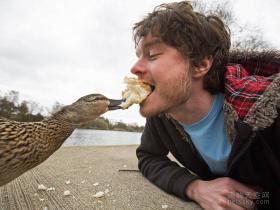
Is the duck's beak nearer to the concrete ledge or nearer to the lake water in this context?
the concrete ledge

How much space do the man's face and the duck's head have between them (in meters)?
0.67

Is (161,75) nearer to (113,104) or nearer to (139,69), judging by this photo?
(139,69)

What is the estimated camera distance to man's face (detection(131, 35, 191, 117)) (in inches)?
86.4

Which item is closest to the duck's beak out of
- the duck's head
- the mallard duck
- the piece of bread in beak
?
the duck's head

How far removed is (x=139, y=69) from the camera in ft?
7.30

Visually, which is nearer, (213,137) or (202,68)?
(213,137)

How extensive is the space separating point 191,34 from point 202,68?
288mm

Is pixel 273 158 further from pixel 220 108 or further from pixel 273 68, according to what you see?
pixel 273 68

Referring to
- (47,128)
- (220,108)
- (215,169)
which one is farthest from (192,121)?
(47,128)

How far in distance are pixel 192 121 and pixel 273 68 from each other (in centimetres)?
74

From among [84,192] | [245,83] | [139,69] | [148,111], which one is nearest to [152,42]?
[139,69]

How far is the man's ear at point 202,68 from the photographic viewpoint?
2.44 meters

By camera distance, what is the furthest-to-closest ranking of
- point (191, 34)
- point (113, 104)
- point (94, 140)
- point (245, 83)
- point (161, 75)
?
1. point (94, 140)
2. point (113, 104)
3. point (191, 34)
4. point (161, 75)
5. point (245, 83)

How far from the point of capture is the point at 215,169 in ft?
7.99
